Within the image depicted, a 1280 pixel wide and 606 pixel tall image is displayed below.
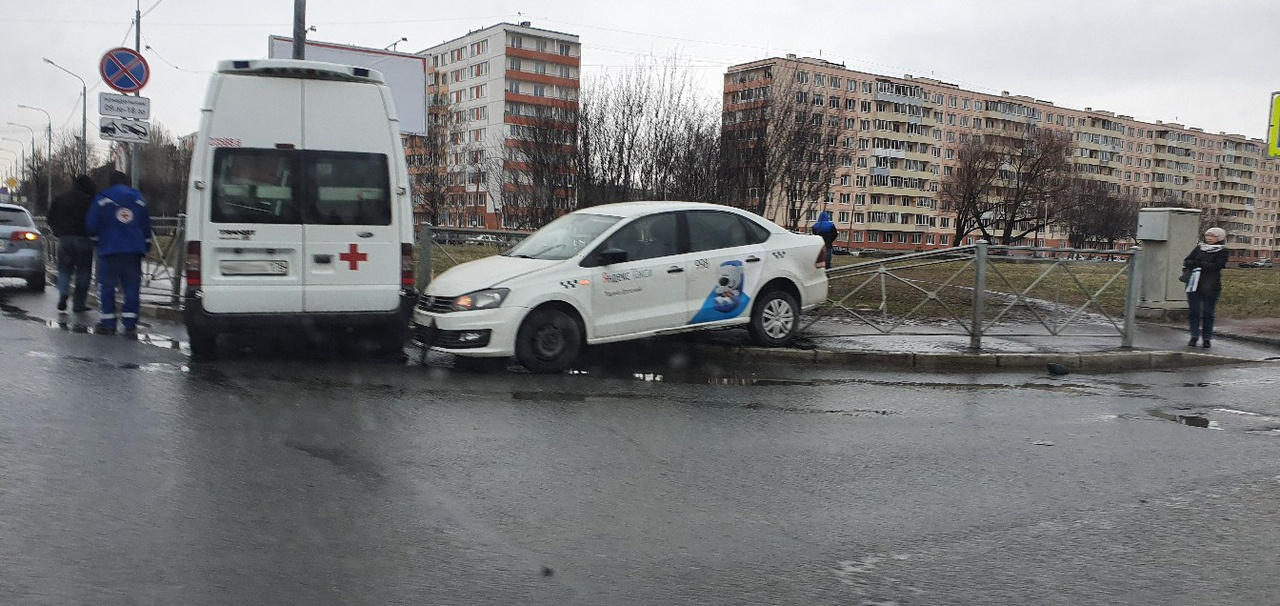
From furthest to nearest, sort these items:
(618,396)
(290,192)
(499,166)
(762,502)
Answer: (499,166) < (290,192) < (618,396) < (762,502)

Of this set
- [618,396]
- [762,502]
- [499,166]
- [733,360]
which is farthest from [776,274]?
[499,166]

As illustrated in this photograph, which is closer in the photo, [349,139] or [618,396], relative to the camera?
[618,396]

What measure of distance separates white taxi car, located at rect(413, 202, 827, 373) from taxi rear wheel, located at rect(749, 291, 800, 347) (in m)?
0.01

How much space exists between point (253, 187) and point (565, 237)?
3068 mm

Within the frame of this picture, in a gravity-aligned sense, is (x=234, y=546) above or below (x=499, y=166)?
below

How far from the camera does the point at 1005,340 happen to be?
1286cm

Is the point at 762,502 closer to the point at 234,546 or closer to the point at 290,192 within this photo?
the point at 234,546

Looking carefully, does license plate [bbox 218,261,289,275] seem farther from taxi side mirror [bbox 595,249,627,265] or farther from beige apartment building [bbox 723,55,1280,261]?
beige apartment building [bbox 723,55,1280,261]

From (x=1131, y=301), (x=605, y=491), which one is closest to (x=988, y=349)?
(x=1131, y=301)

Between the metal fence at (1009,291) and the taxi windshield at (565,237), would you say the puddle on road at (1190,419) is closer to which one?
the metal fence at (1009,291)

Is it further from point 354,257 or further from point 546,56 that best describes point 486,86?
point 354,257

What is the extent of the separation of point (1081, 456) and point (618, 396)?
360cm

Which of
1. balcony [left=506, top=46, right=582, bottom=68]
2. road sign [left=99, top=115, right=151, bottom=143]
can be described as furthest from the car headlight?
balcony [left=506, top=46, right=582, bottom=68]

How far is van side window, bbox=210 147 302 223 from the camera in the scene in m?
9.31
